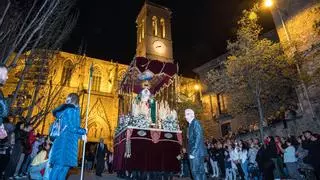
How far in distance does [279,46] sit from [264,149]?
985cm

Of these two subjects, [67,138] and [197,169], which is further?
[197,169]

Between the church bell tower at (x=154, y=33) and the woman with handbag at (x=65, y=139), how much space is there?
27.8m

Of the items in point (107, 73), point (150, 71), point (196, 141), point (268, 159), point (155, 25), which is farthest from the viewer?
point (107, 73)

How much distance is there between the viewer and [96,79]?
35781mm

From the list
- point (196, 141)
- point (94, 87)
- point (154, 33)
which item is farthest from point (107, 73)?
point (196, 141)

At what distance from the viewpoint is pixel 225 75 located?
1830 centimetres

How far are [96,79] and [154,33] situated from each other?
1128cm

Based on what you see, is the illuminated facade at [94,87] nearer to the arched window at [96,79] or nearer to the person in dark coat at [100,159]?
the arched window at [96,79]

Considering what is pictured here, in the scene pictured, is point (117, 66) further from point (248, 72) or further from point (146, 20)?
point (248, 72)

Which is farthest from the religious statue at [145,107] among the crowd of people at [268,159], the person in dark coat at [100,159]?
the person in dark coat at [100,159]

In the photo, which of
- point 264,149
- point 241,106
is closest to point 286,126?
point 241,106

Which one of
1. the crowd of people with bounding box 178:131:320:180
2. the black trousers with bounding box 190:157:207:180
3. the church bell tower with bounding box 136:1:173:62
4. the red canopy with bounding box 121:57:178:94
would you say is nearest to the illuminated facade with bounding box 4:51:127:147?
the church bell tower with bounding box 136:1:173:62

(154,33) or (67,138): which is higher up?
(154,33)

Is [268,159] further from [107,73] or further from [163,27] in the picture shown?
[107,73]
